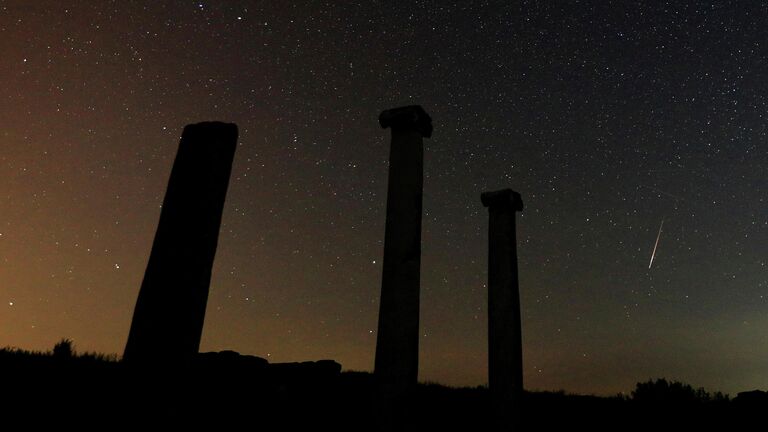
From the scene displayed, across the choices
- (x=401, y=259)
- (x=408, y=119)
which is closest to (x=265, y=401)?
(x=401, y=259)

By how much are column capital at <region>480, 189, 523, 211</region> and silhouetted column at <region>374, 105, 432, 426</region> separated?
280cm

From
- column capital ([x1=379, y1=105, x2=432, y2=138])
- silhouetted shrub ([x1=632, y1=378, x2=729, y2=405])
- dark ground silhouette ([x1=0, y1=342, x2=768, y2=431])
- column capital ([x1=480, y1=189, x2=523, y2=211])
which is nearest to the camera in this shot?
dark ground silhouette ([x1=0, y1=342, x2=768, y2=431])

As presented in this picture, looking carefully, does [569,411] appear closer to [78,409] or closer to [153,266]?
[78,409]

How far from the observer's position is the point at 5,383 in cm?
1059

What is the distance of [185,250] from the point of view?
6.96m

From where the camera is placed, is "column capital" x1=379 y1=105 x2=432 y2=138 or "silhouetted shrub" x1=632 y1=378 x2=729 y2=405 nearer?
"column capital" x1=379 y1=105 x2=432 y2=138

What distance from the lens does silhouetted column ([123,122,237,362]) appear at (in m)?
6.62

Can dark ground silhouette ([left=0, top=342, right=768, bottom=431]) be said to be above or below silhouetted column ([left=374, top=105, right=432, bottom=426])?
below

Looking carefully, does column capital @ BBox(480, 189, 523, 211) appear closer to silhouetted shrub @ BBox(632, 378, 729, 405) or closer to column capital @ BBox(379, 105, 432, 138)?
column capital @ BBox(379, 105, 432, 138)

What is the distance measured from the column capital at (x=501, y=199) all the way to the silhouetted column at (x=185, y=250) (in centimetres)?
868

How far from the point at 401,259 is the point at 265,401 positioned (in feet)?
13.7

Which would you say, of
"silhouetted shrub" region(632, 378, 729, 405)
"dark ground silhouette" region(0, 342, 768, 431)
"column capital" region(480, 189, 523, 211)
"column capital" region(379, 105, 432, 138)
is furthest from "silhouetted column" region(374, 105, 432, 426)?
"silhouetted shrub" region(632, 378, 729, 405)

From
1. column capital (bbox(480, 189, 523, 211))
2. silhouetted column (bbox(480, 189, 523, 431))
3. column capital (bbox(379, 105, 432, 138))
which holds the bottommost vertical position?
silhouetted column (bbox(480, 189, 523, 431))

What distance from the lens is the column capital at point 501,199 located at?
1514cm
